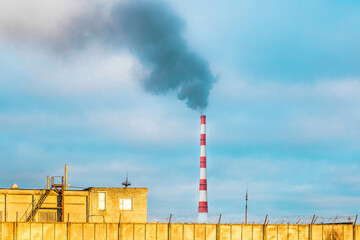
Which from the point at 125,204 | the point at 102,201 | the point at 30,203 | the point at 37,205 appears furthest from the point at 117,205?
the point at 30,203

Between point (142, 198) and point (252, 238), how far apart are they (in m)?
15.2

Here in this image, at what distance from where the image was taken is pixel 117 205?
53344 mm

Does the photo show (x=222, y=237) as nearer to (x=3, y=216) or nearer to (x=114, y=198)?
(x=114, y=198)

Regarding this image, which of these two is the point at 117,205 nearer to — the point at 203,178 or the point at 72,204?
the point at 72,204

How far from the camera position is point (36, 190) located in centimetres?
5200

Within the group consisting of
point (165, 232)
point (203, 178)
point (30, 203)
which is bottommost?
point (165, 232)

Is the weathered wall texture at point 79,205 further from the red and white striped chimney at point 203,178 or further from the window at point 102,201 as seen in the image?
the red and white striped chimney at point 203,178

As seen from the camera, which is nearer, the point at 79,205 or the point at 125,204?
the point at 79,205

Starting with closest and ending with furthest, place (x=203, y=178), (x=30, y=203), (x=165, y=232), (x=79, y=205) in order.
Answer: (x=165, y=232) < (x=30, y=203) < (x=79, y=205) < (x=203, y=178)

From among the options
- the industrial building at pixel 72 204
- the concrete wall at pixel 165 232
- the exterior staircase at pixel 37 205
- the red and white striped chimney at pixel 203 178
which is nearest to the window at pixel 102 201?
the industrial building at pixel 72 204

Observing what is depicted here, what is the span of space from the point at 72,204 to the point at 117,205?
431 cm

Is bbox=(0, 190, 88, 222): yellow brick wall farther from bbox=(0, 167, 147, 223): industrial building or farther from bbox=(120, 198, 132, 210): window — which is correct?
bbox=(120, 198, 132, 210): window

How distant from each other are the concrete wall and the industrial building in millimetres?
11303

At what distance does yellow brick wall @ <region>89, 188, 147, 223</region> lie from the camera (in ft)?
173
